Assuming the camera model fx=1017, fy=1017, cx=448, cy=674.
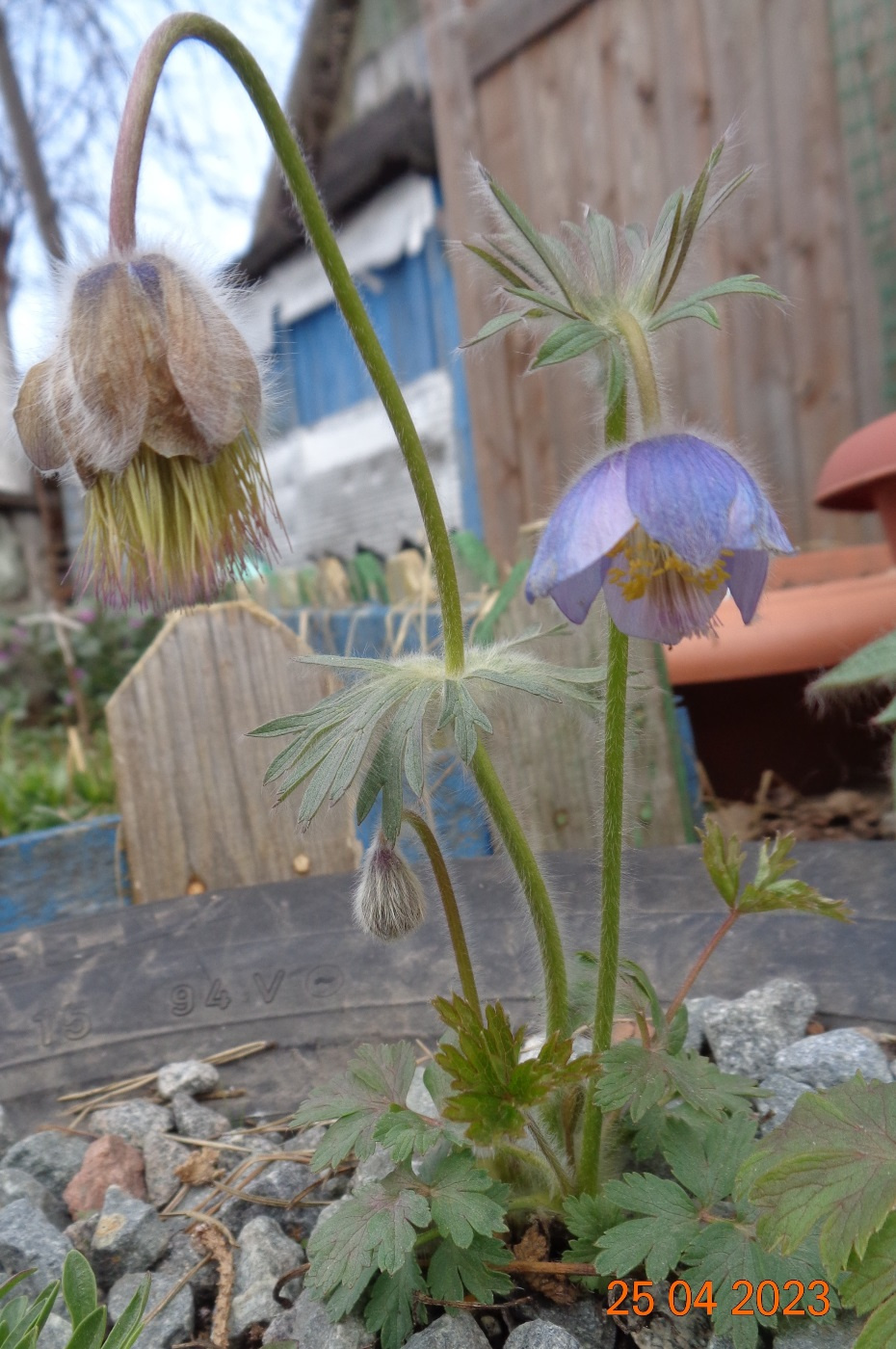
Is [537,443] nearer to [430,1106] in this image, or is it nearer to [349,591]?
[349,591]

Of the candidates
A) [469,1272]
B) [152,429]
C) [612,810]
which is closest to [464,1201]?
[469,1272]

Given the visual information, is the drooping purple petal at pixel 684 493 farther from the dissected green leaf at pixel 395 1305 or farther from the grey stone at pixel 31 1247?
the grey stone at pixel 31 1247

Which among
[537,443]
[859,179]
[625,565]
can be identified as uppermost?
[859,179]

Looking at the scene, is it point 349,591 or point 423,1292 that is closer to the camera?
point 423,1292

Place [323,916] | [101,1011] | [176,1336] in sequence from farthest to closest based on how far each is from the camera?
1. [323,916]
2. [101,1011]
3. [176,1336]

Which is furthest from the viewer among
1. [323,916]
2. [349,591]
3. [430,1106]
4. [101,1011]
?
[349,591]

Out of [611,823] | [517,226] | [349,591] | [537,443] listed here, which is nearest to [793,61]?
[537,443]

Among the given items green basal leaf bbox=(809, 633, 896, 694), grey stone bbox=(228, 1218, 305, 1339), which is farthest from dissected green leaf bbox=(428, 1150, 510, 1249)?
green basal leaf bbox=(809, 633, 896, 694)
